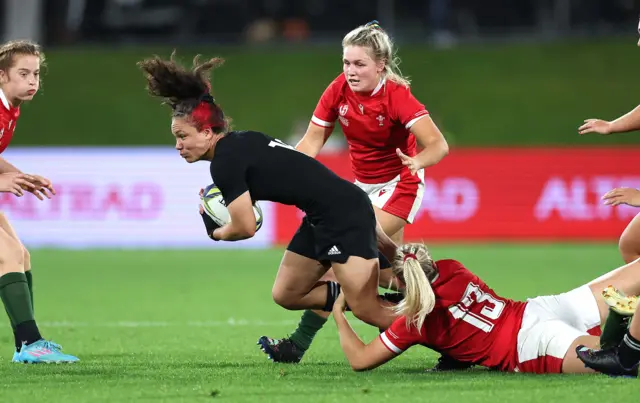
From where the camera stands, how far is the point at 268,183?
5797 mm

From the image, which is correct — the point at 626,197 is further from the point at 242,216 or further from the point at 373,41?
the point at 242,216

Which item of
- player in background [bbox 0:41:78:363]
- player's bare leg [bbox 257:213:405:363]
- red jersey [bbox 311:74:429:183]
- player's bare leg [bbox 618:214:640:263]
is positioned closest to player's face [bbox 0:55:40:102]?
player in background [bbox 0:41:78:363]

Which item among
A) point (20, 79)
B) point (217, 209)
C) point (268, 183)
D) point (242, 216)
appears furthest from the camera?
point (20, 79)

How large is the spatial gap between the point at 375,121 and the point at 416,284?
1.74 metres

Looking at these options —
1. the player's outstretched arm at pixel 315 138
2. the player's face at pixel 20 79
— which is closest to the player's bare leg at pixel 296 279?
the player's outstretched arm at pixel 315 138

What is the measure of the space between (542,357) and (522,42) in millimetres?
16579

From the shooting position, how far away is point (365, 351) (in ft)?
18.7

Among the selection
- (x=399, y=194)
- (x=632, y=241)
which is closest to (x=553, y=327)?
(x=632, y=241)

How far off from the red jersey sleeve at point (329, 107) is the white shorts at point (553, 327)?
2070 millimetres

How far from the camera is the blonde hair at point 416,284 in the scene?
→ 538cm

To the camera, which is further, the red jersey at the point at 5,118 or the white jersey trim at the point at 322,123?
the white jersey trim at the point at 322,123

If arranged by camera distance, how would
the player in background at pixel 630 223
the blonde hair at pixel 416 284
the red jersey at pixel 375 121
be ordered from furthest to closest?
the red jersey at pixel 375 121
the player in background at pixel 630 223
the blonde hair at pixel 416 284

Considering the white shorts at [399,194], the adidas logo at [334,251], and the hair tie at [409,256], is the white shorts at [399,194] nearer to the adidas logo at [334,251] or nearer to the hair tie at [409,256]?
the adidas logo at [334,251]

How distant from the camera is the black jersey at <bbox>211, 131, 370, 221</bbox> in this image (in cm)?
568
